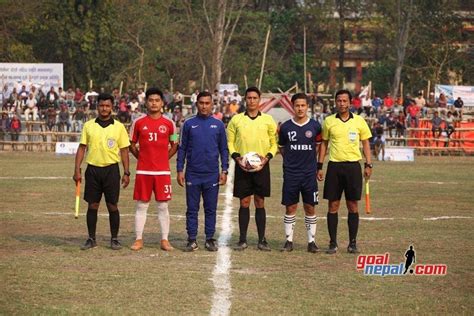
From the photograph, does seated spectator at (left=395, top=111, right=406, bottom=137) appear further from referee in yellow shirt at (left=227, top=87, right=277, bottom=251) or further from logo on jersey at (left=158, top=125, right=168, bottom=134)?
logo on jersey at (left=158, top=125, right=168, bottom=134)

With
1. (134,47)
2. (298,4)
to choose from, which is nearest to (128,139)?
(134,47)

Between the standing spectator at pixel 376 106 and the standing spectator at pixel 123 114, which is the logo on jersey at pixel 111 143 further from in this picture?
the standing spectator at pixel 376 106

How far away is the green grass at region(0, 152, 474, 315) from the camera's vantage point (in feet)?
31.0

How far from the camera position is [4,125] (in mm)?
40062

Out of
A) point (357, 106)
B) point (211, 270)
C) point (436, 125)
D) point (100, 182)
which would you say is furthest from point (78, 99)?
point (211, 270)

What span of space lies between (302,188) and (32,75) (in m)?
33.0

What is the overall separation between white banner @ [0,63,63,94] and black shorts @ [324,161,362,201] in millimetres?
32364

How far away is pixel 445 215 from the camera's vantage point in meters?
17.2

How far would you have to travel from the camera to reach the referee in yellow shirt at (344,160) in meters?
12.8

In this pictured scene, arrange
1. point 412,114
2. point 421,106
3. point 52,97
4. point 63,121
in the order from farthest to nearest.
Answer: point 421,106
point 52,97
point 412,114
point 63,121

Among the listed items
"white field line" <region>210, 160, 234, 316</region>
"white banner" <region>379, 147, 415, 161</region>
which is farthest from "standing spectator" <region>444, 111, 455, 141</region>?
"white field line" <region>210, 160, 234, 316</region>

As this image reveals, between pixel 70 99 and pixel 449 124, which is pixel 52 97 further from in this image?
pixel 449 124

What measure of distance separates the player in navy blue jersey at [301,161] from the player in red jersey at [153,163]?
1394mm

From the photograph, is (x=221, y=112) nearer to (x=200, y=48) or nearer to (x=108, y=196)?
(x=200, y=48)
